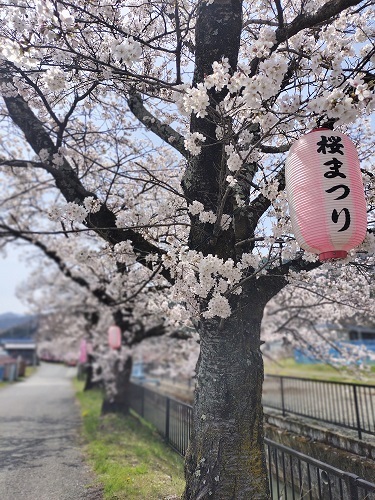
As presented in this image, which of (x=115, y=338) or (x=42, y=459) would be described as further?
(x=115, y=338)

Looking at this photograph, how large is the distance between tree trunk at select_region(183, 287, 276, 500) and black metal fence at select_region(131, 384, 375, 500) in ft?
1.96

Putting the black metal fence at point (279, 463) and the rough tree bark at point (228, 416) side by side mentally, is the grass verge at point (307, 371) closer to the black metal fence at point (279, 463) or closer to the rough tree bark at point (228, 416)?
the black metal fence at point (279, 463)

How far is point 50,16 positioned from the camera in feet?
13.8

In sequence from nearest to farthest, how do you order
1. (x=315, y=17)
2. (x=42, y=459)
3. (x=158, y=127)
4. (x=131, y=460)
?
(x=315, y=17) → (x=158, y=127) → (x=131, y=460) → (x=42, y=459)

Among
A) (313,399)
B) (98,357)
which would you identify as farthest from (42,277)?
(313,399)

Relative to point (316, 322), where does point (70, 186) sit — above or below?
above

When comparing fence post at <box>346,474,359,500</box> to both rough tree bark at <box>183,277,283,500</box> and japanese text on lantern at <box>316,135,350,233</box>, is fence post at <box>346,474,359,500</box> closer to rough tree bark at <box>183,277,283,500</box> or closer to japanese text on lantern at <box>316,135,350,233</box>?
rough tree bark at <box>183,277,283,500</box>

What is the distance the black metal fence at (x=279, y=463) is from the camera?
4443mm

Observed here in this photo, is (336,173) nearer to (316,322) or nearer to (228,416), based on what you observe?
(228,416)

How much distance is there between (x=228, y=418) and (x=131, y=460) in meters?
4.20

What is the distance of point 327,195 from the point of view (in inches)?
127

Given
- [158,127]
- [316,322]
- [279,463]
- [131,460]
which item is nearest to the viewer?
[158,127]

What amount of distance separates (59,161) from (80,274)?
26.5 feet

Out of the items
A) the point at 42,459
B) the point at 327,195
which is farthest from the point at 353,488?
the point at 42,459
